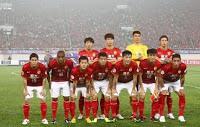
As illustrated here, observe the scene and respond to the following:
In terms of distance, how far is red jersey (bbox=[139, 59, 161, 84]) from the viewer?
10195 millimetres

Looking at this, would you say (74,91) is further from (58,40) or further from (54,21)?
(54,21)

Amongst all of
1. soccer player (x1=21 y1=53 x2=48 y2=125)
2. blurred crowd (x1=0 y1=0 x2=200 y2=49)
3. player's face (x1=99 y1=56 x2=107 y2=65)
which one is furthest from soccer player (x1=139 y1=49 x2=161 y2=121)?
blurred crowd (x1=0 y1=0 x2=200 y2=49)

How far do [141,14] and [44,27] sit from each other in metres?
13.0

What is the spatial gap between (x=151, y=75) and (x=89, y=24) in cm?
4126

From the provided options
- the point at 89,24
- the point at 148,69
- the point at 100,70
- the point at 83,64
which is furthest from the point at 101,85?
the point at 89,24

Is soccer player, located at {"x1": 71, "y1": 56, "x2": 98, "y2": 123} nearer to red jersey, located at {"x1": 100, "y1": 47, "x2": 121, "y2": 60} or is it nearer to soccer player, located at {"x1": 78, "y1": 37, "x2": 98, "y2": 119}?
soccer player, located at {"x1": 78, "y1": 37, "x2": 98, "y2": 119}

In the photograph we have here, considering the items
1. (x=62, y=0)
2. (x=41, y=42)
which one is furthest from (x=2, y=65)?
(x=62, y=0)

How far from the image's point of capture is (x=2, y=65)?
42.8m

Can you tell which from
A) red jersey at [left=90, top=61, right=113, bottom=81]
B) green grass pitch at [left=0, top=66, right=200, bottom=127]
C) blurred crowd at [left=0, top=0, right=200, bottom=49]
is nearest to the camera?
green grass pitch at [left=0, top=66, right=200, bottom=127]

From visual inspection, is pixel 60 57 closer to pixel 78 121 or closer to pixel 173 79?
pixel 78 121

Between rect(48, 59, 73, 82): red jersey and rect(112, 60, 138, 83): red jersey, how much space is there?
45.6 inches

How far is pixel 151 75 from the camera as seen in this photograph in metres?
10.4

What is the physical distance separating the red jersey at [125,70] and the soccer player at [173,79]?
0.69 metres

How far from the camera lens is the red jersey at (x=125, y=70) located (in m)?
10.0
